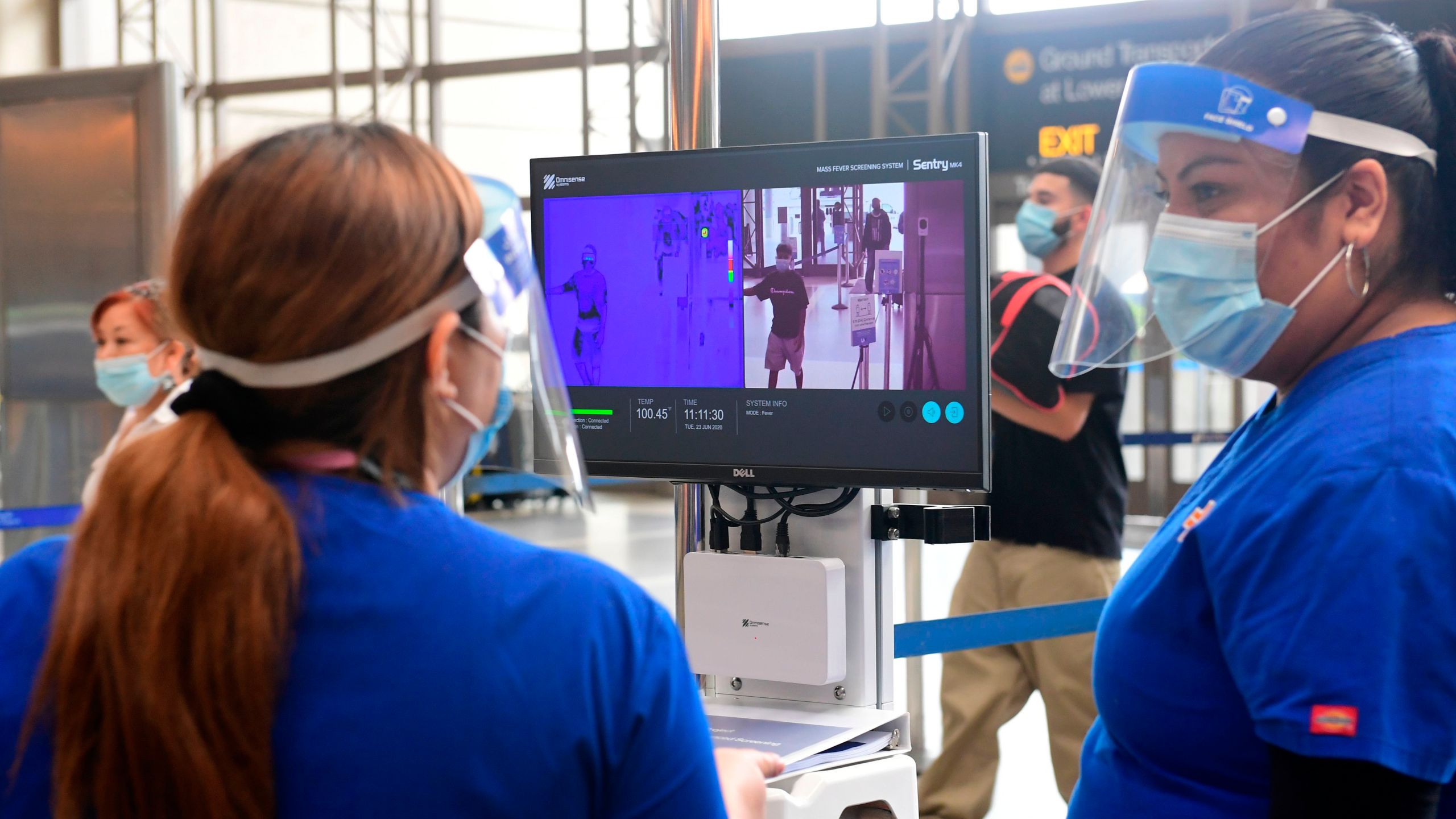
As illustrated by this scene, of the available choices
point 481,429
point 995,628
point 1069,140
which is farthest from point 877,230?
point 1069,140

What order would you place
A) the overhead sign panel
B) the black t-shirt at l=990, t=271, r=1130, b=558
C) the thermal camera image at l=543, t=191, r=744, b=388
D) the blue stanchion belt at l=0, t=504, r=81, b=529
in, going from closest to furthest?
the thermal camera image at l=543, t=191, r=744, b=388 < the black t-shirt at l=990, t=271, r=1130, b=558 < the blue stanchion belt at l=0, t=504, r=81, b=529 < the overhead sign panel

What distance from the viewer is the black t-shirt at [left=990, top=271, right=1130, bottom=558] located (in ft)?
10.2

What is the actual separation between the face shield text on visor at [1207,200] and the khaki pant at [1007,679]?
→ 1.81m

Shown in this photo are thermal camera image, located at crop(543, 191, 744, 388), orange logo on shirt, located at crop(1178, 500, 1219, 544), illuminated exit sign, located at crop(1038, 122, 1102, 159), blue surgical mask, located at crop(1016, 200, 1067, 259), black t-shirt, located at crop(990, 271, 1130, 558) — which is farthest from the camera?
illuminated exit sign, located at crop(1038, 122, 1102, 159)

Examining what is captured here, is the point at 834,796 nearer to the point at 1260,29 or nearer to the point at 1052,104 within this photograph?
the point at 1260,29

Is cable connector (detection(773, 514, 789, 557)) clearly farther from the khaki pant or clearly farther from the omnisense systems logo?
the khaki pant

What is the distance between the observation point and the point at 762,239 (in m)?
1.72

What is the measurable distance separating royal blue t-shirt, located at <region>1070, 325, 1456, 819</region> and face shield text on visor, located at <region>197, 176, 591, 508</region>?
1.78 ft

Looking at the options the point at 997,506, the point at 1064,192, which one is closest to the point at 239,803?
the point at 997,506

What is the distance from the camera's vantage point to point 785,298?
1718 millimetres

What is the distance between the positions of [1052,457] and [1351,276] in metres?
1.98

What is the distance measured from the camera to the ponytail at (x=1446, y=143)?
47.6 inches

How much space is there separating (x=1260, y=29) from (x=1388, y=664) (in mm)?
636

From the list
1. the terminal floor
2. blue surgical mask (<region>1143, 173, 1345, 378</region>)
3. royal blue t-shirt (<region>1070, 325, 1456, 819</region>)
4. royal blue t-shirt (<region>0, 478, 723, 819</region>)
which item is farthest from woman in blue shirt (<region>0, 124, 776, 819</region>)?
blue surgical mask (<region>1143, 173, 1345, 378</region>)
